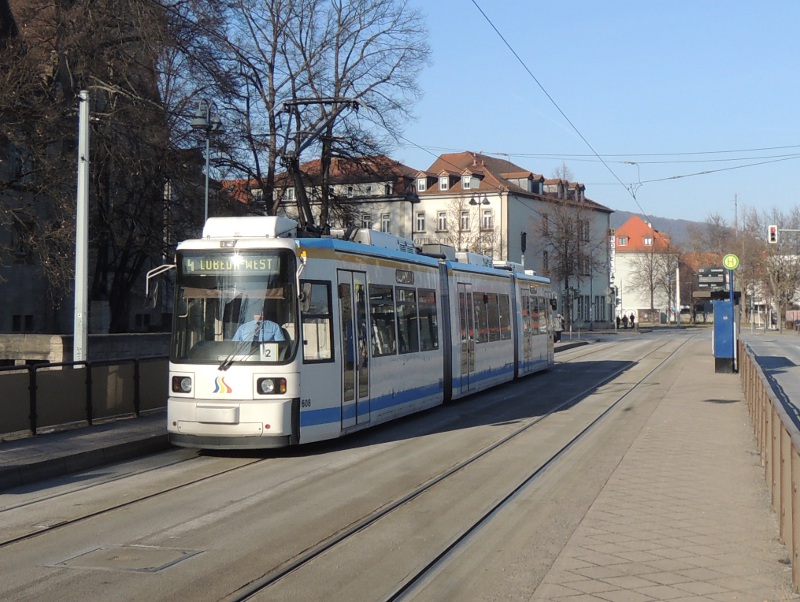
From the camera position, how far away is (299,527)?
890 cm

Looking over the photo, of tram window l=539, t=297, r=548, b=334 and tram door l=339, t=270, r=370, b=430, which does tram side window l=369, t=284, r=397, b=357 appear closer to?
tram door l=339, t=270, r=370, b=430

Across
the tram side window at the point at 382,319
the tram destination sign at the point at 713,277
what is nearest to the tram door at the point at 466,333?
the tram side window at the point at 382,319

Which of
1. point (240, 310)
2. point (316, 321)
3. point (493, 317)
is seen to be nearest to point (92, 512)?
point (240, 310)

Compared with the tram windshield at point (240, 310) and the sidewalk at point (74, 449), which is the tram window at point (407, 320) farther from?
the sidewalk at point (74, 449)

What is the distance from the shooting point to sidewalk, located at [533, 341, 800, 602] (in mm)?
6680

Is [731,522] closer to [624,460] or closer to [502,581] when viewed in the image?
[502,581]

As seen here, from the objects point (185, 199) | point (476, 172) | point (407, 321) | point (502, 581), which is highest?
point (476, 172)

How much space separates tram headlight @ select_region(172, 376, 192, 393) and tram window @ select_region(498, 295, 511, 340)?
12614 millimetres

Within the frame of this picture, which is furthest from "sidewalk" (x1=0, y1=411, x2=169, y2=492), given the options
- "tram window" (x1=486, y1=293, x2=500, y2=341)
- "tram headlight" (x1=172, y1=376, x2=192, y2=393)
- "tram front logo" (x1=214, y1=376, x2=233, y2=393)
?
"tram window" (x1=486, y1=293, x2=500, y2=341)

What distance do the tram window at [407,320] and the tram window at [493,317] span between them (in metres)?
5.69

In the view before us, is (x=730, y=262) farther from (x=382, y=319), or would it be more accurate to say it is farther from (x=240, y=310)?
(x=240, y=310)

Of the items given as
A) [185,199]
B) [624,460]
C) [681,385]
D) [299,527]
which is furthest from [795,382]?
[299,527]

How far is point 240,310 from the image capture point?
13.2 metres

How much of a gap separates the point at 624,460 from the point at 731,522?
391 cm
